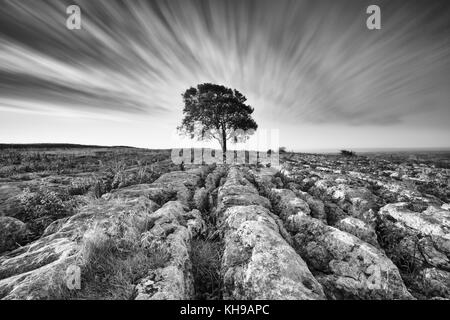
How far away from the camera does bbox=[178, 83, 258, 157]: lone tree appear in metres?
32.2

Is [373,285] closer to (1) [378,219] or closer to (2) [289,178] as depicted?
(1) [378,219]

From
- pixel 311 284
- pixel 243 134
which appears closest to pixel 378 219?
pixel 311 284

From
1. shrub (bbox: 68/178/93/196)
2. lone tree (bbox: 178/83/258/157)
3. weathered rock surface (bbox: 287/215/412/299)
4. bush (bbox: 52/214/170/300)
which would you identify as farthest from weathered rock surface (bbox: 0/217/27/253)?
lone tree (bbox: 178/83/258/157)

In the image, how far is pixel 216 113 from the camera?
107 feet

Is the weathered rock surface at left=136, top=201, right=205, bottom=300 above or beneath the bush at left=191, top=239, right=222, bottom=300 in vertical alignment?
above

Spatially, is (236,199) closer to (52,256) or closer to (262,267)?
(262,267)

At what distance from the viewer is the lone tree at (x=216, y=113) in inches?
1267

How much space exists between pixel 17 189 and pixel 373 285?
502 inches

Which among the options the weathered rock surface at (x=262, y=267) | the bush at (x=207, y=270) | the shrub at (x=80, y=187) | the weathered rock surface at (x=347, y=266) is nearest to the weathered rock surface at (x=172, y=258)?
the bush at (x=207, y=270)

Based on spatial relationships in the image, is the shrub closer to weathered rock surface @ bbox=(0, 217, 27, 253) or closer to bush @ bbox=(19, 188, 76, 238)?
bush @ bbox=(19, 188, 76, 238)

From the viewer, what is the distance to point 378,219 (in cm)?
629

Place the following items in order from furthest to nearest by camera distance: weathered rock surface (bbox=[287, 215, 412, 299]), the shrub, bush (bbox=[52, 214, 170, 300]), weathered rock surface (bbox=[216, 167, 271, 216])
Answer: the shrub
weathered rock surface (bbox=[216, 167, 271, 216])
weathered rock surface (bbox=[287, 215, 412, 299])
bush (bbox=[52, 214, 170, 300])

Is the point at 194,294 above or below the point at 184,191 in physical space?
below
